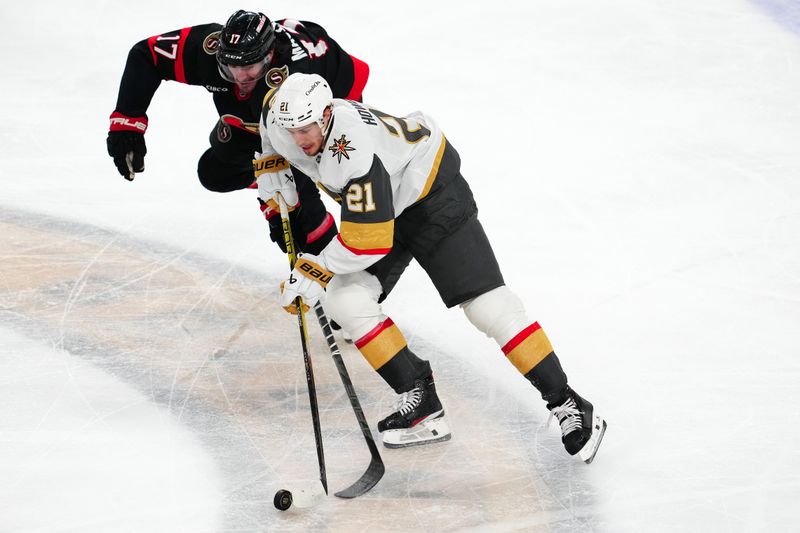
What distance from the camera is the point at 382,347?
9.99 feet

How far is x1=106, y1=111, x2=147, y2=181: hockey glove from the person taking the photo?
3.60m

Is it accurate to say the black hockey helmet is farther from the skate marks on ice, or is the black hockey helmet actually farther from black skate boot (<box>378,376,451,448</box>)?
black skate boot (<box>378,376,451,448</box>)

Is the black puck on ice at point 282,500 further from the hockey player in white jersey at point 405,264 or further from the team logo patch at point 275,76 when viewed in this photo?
the team logo patch at point 275,76

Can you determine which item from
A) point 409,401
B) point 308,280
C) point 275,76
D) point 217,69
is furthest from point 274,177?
point 409,401

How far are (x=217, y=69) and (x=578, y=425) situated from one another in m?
Answer: 1.65

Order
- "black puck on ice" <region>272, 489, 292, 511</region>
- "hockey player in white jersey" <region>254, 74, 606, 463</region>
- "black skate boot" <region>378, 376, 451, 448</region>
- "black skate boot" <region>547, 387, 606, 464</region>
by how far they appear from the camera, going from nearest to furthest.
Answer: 1. "black puck on ice" <region>272, 489, 292, 511</region>
2. "hockey player in white jersey" <region>254, 74, 606, 463</region>
3. "black skate boot" <region>547, 387, 606, 464</region>
4. "black skate boot" <region>378, 376, 451, 448</region>

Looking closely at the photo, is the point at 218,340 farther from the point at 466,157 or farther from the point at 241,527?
the point at 466,157

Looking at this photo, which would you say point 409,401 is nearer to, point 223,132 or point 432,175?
point 432,175

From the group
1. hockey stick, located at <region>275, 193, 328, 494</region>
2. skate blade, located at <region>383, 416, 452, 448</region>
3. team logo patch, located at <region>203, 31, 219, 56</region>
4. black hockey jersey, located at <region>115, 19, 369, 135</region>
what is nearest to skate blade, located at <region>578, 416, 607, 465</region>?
skate blade, located at <region>383, 416, 452, 448</region>

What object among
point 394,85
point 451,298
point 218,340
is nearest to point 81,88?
point 394,85

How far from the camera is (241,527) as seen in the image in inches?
107

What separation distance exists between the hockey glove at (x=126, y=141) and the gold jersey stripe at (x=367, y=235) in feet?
Result: 3.77

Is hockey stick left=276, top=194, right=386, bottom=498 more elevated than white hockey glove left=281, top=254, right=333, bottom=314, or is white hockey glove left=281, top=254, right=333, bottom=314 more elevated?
white hockey glove left=281, top=254, right=333, bottom=314

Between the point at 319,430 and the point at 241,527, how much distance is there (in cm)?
38
